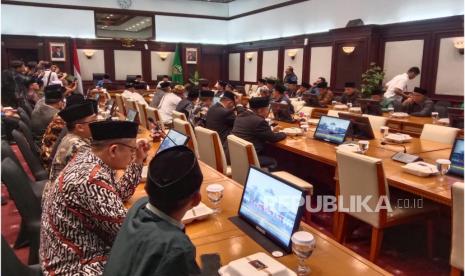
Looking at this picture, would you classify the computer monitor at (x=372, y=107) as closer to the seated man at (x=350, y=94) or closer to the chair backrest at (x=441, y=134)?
the chair backrest at (x=441, y=134)

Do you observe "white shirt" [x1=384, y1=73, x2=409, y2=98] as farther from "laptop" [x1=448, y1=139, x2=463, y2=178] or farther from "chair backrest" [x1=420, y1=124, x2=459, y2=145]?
"laptop" [x1=448, y1=139, x2=463, y2=178]

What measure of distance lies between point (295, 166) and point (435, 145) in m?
1.46

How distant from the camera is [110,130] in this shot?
5.75ft

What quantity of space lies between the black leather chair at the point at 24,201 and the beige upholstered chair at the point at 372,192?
2.10 m

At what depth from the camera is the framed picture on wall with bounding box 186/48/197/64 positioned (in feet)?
46.2

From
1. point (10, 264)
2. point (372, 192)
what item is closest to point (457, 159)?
point (372, 192)

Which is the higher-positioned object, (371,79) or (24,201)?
(371,79)

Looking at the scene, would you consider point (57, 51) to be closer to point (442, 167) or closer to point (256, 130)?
point (256, 130)

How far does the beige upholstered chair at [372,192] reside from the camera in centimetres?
251

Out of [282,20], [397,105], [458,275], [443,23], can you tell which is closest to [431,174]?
[458,275]

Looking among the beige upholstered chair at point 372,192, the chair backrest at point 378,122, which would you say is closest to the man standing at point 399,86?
the chair backrest at point 378,122

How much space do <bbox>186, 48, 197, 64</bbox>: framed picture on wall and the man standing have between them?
8082mm

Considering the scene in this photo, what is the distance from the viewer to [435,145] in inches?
143

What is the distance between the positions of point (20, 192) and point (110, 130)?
→ 993 mm
